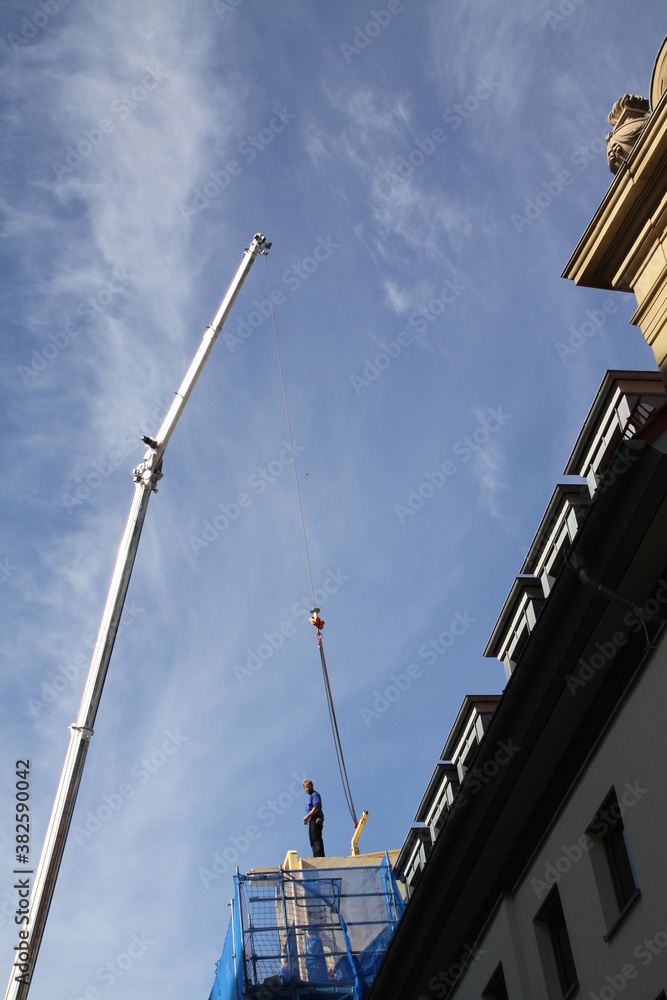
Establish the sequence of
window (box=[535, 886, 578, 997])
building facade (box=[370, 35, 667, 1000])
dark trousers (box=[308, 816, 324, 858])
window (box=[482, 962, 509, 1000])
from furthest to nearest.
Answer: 1. dark trousers (box=[308, 816, 324, 858])
2. window (box=[482, 962, 509, 1000])
3. window (box=[535, 886, 578, 997])
4. building facade (box=[370, 35, 667, 1000])

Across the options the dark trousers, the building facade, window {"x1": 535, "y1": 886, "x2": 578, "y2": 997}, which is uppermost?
the dark trousers

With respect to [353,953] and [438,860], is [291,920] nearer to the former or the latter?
[353,953]

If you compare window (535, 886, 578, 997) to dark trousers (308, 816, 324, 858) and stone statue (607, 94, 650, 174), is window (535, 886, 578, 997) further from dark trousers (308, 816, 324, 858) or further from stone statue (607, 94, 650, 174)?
dark trousers (308, 816, 324, 858)

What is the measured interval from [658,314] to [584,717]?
653cm

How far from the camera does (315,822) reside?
3434 centimetres

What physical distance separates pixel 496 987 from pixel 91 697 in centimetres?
975

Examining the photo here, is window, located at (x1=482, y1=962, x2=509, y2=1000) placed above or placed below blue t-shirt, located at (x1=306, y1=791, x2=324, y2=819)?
below

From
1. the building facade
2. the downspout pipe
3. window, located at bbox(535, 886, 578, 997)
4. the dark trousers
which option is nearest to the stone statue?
the building facade

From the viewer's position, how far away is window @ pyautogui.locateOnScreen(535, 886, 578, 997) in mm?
17859

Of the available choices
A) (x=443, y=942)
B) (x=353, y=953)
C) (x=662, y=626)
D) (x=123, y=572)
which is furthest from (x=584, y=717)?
(x=353, y=953)

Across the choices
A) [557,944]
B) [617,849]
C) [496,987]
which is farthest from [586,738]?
[496,987]

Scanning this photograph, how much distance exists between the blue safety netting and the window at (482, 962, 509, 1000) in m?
8.83

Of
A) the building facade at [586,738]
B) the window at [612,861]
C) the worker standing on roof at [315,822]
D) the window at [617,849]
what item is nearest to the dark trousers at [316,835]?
the worker standing on roof at [315,822]

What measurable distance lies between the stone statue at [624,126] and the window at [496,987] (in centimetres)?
1330
